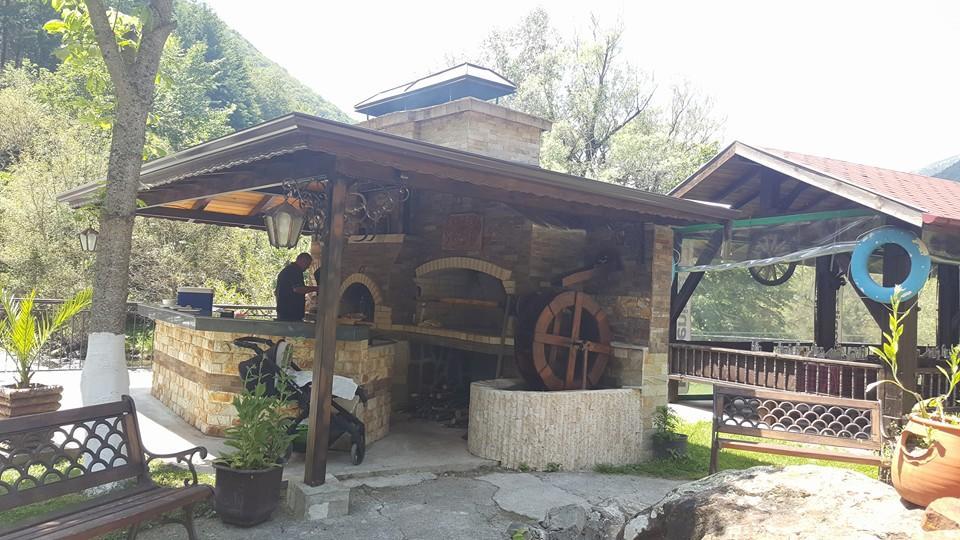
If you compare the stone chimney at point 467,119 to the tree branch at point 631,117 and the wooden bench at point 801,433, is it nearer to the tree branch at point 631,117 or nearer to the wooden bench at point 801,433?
the wooden bench at point 801,433

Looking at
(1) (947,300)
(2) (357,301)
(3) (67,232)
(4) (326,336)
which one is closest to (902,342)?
(1) (947,300)

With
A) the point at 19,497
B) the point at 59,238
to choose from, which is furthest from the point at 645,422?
the point at 59,238

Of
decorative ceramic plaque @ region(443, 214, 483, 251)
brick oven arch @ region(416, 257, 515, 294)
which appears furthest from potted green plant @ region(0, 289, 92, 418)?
decorative ceramic plaque @ region(443, 214, 483, 251)

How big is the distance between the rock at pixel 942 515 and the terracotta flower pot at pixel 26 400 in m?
6.60

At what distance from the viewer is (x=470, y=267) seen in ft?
25.2

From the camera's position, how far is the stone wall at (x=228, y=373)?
5.91 m

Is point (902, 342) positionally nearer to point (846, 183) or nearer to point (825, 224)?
point (825, 224)

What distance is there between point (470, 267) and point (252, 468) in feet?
13.2

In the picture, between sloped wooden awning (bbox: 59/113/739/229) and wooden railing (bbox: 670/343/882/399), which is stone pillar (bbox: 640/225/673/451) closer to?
sloped wooden awning (bbox: 59/113/739/229)

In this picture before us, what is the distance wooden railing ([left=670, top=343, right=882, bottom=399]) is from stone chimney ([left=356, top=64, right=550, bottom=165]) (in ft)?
15.8

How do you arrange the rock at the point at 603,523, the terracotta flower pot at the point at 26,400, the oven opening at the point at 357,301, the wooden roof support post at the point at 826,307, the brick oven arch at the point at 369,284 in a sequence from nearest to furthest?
1. the rock at the point at 603,523
2. the terracotta flower pot at the point at 26,400
3. the brick oven arch at the point at 369,284
4. the oven opening at the point at 357,301
5. the wooden roof support post at the point at 826,307

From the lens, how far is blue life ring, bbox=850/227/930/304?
6.06m

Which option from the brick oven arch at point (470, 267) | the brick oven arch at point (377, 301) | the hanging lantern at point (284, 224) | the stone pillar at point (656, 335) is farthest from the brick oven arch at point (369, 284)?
the stone pillar at point (656, 335)

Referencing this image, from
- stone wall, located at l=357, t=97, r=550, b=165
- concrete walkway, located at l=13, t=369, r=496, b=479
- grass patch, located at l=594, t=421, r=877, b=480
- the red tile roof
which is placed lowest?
grass patch, located at l=594, t=421, r=877, b=480
